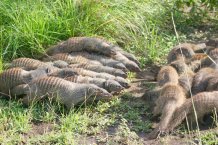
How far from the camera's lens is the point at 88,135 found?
5730 mm

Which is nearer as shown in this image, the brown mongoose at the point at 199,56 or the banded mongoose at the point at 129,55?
the brown mongoose at the point at 199,56

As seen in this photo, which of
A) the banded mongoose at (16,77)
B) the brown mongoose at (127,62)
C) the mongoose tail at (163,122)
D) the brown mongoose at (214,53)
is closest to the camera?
the mongoose tail at (163,122)

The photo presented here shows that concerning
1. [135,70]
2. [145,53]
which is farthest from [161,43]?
[135,70]

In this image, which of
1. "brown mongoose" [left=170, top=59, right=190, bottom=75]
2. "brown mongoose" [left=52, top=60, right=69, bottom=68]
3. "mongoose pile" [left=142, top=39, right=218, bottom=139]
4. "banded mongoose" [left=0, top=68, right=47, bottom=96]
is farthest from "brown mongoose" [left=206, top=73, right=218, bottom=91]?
"banded mongoose" [left=0, top=68, right=47, bottom=96]

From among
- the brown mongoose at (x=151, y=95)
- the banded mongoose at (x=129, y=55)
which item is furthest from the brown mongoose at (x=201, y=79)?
the banded mongoose at (x=129, y=55)

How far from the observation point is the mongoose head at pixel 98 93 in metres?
6.11

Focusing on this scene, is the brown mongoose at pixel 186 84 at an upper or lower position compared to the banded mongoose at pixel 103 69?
lower

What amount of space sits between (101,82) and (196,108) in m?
1.24

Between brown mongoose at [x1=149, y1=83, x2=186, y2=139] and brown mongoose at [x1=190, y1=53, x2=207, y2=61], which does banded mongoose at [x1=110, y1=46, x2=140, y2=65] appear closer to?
brown mongoose at [x1=190, y1=53, x2=207, y2=61]

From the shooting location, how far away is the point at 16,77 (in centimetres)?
645

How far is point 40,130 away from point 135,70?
181 centimetres

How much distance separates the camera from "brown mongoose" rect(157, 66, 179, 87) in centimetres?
628

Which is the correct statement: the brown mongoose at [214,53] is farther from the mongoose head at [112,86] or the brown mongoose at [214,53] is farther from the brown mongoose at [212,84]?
the mongoose head at [112,86]

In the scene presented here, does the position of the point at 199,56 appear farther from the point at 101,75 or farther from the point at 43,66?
the point at 43,66
